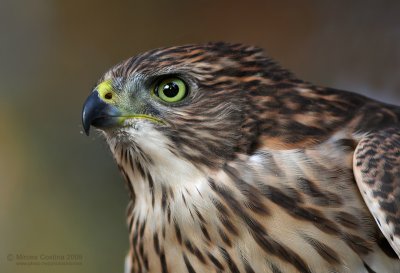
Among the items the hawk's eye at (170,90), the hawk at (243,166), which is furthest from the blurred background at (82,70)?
the hawk's eye at (170,90)

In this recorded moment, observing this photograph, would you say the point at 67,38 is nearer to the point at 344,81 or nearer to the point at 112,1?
the point at 112,1

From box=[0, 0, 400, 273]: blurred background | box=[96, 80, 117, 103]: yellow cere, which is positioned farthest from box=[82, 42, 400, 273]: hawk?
box=[0, 0, 400, 273]: blurred background

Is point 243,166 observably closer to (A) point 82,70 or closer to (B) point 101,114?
(B) point 101,114

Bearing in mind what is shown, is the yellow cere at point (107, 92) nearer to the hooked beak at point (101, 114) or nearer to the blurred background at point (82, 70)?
the hooked beak at point (101, 114)

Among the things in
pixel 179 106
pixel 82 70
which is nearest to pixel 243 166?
pixel 179 106

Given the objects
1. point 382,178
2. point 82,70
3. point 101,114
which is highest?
point 82,70

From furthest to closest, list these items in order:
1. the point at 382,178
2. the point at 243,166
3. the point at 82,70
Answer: the point at 82,70
the point at 243,166
the point at 382,178

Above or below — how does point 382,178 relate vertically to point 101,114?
below
